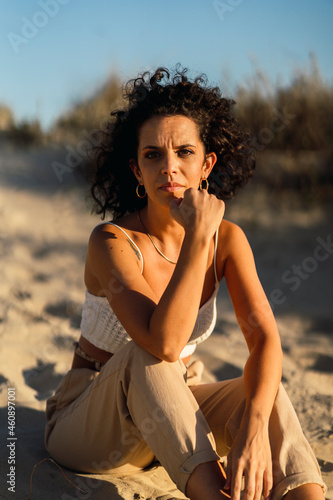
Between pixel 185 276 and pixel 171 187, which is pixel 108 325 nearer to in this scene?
pixel 185 276

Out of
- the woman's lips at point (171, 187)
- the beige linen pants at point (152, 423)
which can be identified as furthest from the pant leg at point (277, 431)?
the woman's lips at point (171, 187)

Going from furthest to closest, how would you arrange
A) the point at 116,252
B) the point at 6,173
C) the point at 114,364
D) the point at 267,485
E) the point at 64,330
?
the point at 6,173 → the point at 64,330 → the point at 116,252 → the point at 114,364 → the point at 267,485

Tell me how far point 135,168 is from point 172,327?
904 mm

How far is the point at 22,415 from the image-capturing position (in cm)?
266

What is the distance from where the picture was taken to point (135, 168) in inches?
95.4

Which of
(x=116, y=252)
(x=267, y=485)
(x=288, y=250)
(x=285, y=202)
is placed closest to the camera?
(x=267, y=485)

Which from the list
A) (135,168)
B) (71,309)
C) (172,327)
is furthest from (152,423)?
(71,309)

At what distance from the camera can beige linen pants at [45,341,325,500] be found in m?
1.74

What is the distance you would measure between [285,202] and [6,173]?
357 cm

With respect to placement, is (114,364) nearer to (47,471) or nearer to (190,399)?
(190,399)

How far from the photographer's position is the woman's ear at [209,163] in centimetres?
240

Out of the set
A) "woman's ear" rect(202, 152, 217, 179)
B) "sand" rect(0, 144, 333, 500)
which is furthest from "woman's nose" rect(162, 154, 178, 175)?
"sand" rect(0, 144, 333, 500)

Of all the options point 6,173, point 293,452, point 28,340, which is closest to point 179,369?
point 293,452

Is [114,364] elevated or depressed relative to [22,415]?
elevated
